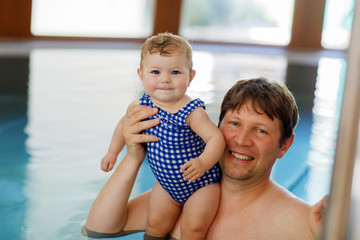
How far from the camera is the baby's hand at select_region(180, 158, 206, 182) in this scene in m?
1.61

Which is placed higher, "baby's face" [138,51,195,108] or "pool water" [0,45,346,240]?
"baby's face" [138,51,195,108]

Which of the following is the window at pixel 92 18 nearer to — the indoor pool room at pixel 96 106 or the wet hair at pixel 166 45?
the indoor pool room at pixel 96 106

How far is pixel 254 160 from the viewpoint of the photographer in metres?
1.74

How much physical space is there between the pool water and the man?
21 centimetres

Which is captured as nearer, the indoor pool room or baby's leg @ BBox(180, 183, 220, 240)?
baby's leg @ BBox(180, 183, 220, 240)

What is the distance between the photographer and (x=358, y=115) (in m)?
0.60

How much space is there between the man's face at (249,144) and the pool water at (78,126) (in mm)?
202

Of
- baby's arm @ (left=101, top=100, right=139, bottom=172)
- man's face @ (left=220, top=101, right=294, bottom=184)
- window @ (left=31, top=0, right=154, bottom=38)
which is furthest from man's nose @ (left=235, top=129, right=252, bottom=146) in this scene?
window @ (left=31, top=0, right=154, bottom=38)

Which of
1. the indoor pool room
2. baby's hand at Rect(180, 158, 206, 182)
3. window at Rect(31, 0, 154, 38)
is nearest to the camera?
baby's hand at Rect(180, 158, 206, 182)

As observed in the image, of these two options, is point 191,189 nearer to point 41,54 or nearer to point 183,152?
point 183,152

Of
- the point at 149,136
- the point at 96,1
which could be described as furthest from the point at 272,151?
the point at 96,1

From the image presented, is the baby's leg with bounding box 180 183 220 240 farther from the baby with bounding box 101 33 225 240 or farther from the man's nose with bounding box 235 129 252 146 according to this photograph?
the man's nose with bounding box 235 129 252 146

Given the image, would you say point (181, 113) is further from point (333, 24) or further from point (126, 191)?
point (333, 24)

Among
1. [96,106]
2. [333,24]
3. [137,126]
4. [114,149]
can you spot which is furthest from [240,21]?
[137,126]
